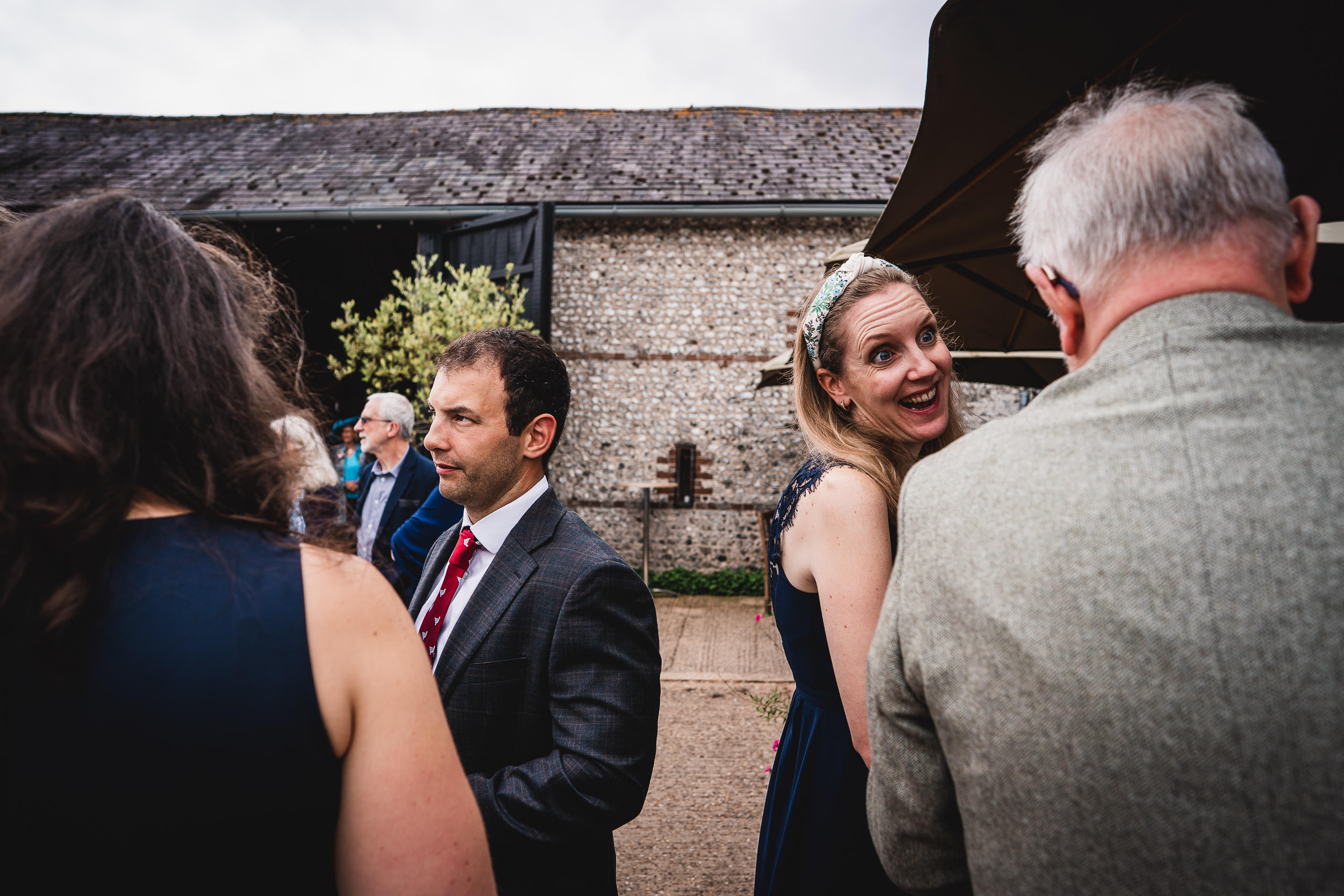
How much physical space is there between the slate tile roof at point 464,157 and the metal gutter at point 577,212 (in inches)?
5.1

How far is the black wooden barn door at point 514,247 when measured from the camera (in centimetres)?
769

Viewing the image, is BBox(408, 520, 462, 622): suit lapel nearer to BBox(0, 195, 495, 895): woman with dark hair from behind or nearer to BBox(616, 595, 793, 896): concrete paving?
BBox(0, 195, 495, 895): woman with dark hair from behind

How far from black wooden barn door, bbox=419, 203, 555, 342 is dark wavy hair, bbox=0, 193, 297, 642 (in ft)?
21.7

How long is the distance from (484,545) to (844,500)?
885mm

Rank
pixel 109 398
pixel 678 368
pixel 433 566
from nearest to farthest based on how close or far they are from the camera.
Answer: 1. pixel 109 398
2. pixel 433 566
3. pixel 678 368

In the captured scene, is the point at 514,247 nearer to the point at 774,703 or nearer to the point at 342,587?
the point at 774,703

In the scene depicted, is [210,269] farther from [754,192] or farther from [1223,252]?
[754,192]

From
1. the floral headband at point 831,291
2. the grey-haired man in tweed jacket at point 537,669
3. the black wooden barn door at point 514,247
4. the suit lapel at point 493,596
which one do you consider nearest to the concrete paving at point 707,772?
the grey-haired man in tweed jacket at point 537,669

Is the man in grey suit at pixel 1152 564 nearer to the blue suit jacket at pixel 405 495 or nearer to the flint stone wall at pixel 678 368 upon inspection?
the blue suit jacket at pixel 405 495

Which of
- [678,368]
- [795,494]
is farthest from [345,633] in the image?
[678,368]

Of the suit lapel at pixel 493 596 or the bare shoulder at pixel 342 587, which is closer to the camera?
the bare shoulder at pixel 342 587

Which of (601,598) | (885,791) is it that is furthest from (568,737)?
(885,791)

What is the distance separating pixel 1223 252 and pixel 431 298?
670 cm

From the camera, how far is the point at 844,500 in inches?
54.7
